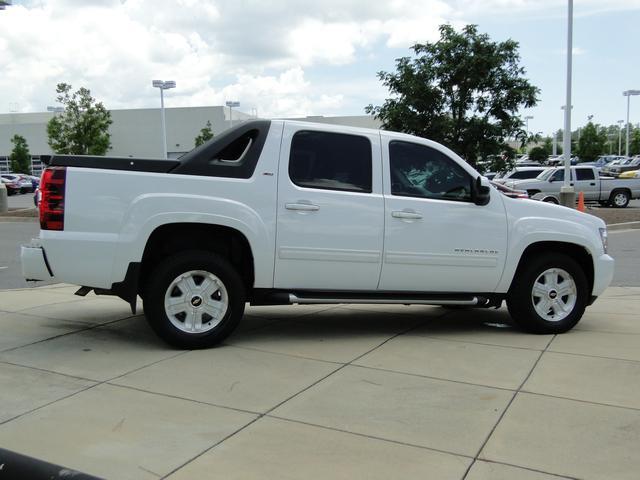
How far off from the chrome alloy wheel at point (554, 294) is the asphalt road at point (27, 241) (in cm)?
427

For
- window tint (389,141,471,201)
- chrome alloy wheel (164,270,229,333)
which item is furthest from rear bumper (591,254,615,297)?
chrome alloy wheel (164,270,229,333)

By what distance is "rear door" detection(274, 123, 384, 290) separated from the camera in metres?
5.63

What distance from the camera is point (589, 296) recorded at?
6.52m

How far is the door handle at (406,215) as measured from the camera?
5.84m

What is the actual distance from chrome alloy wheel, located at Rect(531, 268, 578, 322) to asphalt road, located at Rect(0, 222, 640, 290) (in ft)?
14.0

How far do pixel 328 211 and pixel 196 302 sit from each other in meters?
1.39

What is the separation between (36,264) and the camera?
5.32 metres

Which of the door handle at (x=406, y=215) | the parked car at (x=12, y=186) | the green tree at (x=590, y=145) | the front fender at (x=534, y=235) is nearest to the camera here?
the door handle at (x=406, y=215)

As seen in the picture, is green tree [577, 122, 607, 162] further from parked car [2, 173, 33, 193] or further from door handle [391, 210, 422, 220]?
door handle [391, 210, 422, 220]

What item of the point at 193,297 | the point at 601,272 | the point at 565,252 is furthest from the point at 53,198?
the point at 601,272

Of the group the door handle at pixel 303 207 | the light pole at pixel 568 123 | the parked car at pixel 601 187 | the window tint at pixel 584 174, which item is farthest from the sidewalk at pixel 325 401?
the window tint at pixel 584 174

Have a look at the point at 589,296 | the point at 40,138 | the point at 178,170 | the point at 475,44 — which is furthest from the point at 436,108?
the point at 40,138

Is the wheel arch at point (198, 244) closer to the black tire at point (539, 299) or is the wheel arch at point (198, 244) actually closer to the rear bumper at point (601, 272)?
the black tire at point (539, 299)

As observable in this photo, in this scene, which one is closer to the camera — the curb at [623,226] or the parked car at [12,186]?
the curb at [623,226]
